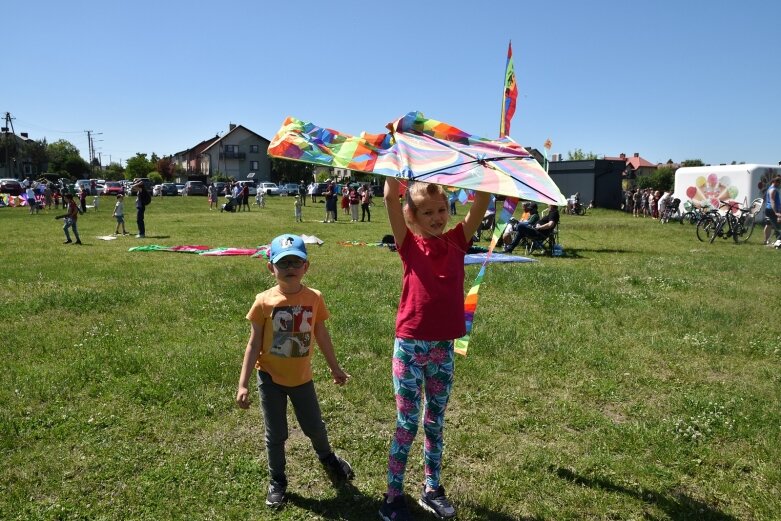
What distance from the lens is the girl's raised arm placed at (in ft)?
11.0

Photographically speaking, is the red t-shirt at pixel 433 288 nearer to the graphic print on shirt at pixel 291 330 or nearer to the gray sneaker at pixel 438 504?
the graphic print on shirt at pixel 291 330

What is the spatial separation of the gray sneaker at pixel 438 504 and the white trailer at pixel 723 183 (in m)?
29.8

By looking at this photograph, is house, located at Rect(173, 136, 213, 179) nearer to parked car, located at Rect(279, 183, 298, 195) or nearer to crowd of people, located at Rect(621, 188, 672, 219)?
parked car, located at Rect(279, 183, 298, 195)

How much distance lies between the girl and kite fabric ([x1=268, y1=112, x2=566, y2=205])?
224 millimetres

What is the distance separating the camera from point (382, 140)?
345 cm

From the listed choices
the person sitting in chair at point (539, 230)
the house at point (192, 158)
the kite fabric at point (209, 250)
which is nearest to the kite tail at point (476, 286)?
the kite fabric at point (209, 250)

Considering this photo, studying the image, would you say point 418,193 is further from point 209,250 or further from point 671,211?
point 671,211

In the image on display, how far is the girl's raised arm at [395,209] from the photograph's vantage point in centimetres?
337

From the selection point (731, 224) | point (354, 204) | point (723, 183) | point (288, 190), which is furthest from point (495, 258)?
point (288, 190)

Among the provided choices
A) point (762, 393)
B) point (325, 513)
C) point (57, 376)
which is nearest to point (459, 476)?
point (325, 513)

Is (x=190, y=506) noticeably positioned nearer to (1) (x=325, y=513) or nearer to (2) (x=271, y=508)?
(2) (x=271, y=508)

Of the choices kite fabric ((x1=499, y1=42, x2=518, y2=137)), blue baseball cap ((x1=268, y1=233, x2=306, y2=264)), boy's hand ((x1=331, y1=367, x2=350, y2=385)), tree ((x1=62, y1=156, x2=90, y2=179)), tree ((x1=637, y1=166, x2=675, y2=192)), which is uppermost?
tree ((x1=62, y1=156, x2=90, y2=179))

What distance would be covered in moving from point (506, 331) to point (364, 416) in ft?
10.0

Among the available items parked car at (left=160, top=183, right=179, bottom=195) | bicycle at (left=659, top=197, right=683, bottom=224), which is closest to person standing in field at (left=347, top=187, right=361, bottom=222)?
bicycle at (left=659, top=197, right=683, bottom=224)
